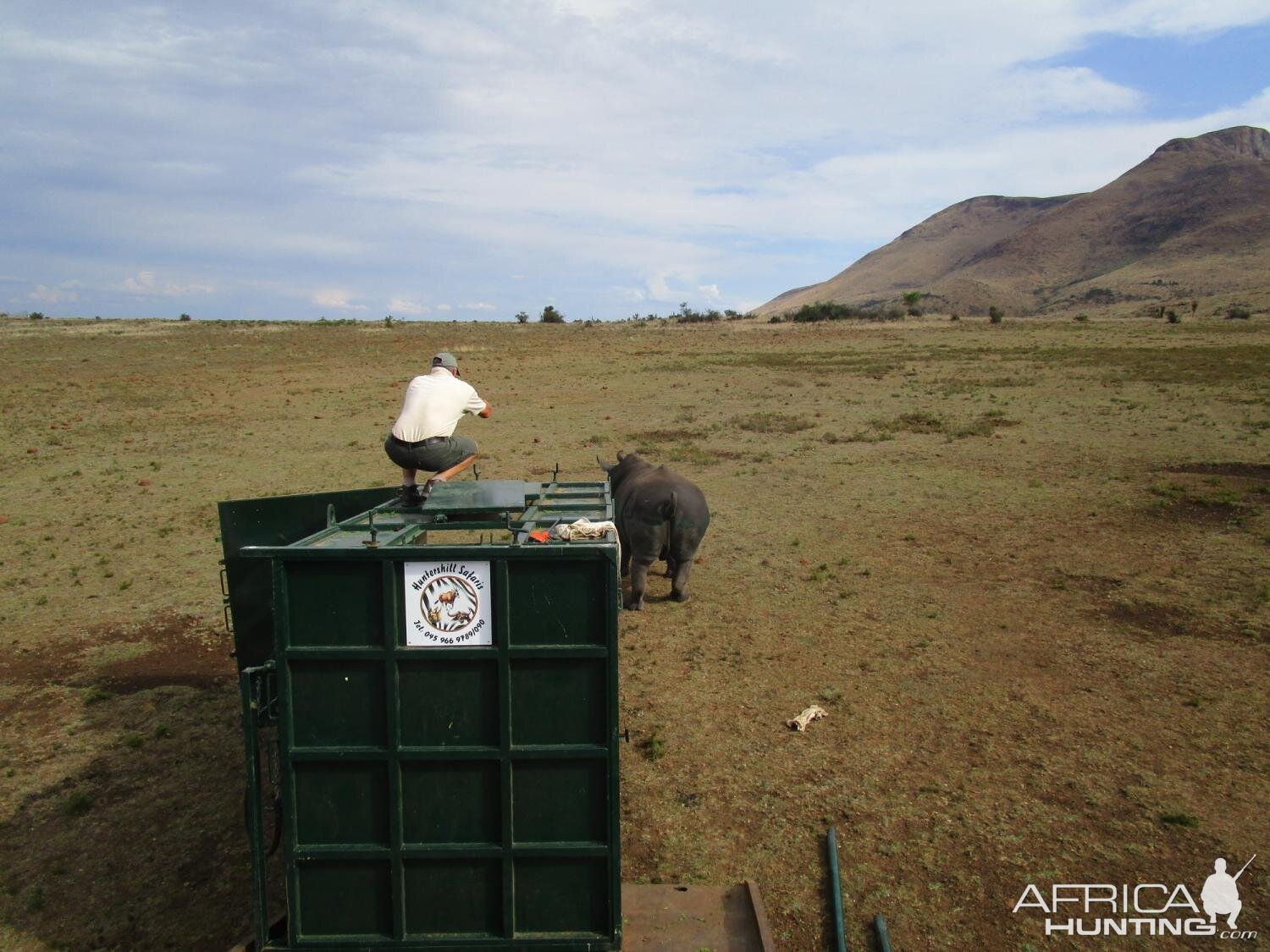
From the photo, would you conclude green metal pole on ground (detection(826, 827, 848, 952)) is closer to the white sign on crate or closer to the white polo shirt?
the white sign on crate

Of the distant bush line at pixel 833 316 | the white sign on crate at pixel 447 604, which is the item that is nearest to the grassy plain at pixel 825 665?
the white sign on crate at pixel 447 604

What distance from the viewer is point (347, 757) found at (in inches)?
152

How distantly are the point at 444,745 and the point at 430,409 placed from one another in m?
3.22

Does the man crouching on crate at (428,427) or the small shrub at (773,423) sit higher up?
the man crouching on crate at (428,427)

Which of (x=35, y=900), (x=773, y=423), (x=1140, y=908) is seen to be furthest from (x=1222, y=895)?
(x=773, y=423)

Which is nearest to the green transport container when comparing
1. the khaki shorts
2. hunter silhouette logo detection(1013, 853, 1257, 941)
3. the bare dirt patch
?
hunter silhouette logo detection(1013, 853, 1257, 941)

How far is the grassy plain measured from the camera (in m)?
4.91

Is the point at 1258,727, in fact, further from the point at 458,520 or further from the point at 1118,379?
the point at 1118,379

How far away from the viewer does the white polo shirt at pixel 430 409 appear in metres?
6.55

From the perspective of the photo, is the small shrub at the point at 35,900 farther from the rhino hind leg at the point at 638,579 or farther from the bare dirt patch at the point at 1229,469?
the bare dirt patch at the point at 1229,469

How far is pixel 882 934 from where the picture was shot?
425 cm

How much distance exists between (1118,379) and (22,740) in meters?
26.0

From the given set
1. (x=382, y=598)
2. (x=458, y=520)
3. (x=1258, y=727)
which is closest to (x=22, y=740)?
(x=458, y=520)

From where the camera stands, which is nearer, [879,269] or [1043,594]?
[1043,594]
